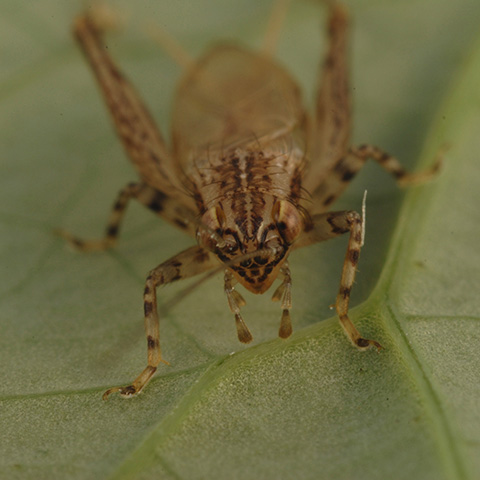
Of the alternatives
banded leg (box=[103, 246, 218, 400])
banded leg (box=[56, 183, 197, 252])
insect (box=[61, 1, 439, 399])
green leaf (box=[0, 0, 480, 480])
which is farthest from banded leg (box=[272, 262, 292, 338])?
banded leg (box=[56, 183, 197, 252])

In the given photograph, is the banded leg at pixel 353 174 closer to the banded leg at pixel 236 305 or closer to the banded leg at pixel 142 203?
the banded leg at pixel 142 203

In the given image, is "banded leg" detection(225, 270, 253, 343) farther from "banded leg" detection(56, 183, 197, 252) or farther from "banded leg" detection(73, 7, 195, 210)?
"banded leg" detection(73, 7, 195, 210)

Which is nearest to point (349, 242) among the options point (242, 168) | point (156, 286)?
point (242, 168)

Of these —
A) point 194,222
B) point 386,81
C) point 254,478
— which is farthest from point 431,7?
point 254,478

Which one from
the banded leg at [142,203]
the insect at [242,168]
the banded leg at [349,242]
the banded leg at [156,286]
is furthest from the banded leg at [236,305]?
the banded leg at [142,203]

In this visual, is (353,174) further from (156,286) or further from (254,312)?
(156,286)
